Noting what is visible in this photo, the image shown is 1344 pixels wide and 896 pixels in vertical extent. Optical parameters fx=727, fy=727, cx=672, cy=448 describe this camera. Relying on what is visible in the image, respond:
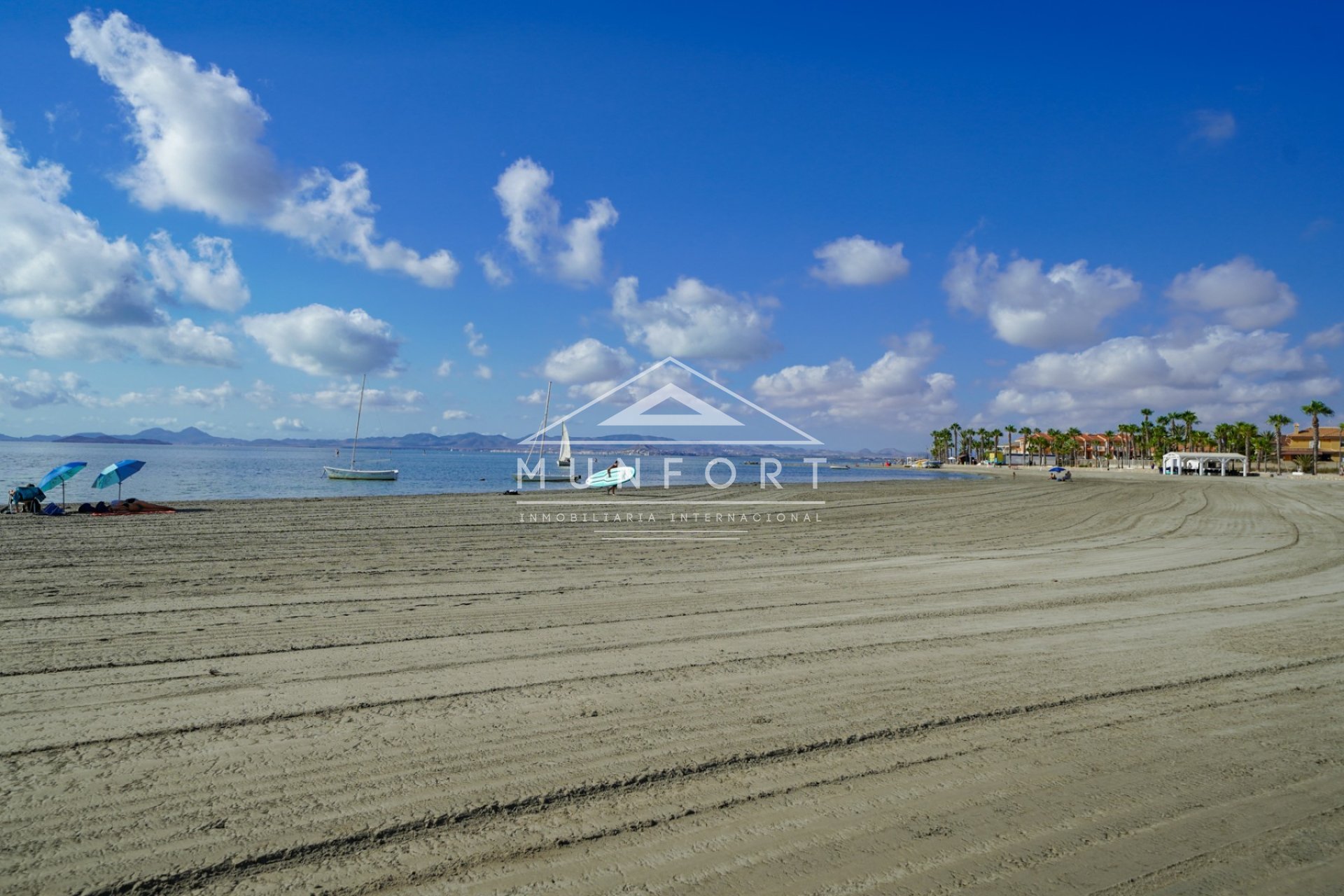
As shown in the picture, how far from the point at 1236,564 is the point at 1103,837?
1072 cm

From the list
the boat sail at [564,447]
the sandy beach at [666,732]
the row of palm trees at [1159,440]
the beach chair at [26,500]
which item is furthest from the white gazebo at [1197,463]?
the beach chair at [26,500]

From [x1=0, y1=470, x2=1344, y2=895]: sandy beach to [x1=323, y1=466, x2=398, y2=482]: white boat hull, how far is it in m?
47.8

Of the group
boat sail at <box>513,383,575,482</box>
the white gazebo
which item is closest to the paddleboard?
boat sail at <box>513,383,575,482</box>

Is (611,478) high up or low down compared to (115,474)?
down

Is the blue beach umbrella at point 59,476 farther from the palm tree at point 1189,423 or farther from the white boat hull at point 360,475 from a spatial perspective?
the palm tree at point 1189,423

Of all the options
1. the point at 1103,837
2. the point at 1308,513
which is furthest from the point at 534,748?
Result: the point at 1308,513

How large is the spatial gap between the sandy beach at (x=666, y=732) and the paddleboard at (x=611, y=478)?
2280cm

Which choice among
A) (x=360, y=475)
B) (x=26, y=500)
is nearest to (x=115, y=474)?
(x=26, y=500)

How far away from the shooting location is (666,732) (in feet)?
13.5

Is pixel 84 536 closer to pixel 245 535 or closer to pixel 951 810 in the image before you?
pixel 245 535

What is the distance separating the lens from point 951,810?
3268mm

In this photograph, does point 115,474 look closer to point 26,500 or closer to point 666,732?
point 26,500

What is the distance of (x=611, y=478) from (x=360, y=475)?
3174 centimetres

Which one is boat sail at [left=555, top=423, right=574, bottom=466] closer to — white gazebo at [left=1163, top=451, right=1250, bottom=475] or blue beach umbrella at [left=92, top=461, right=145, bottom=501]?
blue beach umbrella at [left=92, top=461, right=145, bottom=501]
